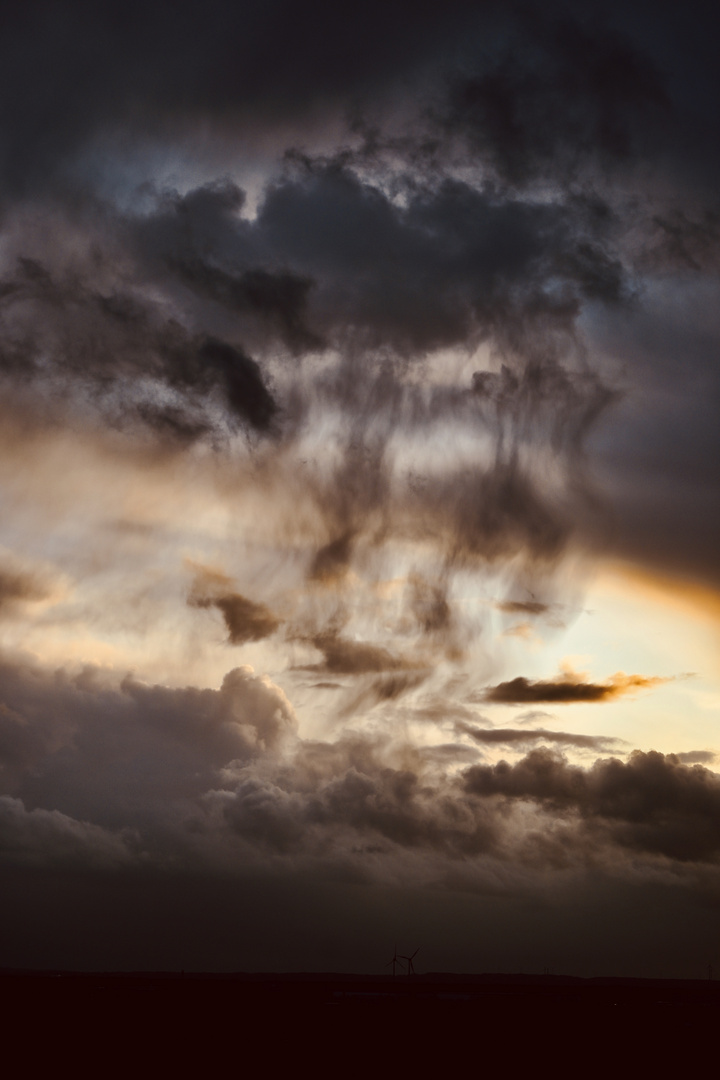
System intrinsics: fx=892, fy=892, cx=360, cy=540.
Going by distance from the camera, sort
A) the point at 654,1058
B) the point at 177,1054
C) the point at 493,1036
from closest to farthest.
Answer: the point at 177,1054
the point at 654,1058
the point at 493,1036

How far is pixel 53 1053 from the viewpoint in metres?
118

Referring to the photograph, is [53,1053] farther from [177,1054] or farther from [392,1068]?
[392,1068]

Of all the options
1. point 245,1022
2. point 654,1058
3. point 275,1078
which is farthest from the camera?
point 245,1022

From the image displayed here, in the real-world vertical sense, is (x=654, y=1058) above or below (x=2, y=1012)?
above

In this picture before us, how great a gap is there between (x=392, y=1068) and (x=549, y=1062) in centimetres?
2716

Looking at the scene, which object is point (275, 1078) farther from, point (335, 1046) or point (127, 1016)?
point (127, 1016)

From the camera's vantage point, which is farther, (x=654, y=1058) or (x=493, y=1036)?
(x=493, y=1036)

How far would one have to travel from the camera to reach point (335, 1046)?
134 m

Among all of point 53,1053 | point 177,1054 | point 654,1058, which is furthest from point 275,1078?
point 654,1058

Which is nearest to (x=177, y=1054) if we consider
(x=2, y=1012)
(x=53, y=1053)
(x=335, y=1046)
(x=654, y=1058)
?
(x=53, y=1053)

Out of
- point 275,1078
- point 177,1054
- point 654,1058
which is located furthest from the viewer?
point 654,1058

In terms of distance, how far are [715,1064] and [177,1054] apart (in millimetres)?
74289

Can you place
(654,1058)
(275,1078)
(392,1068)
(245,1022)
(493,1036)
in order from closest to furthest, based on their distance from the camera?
(275,1078)
(392,1068)
(654,1058)
(493,1036)
(245,1022)

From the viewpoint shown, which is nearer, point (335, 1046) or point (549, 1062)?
point (549, 1062)
